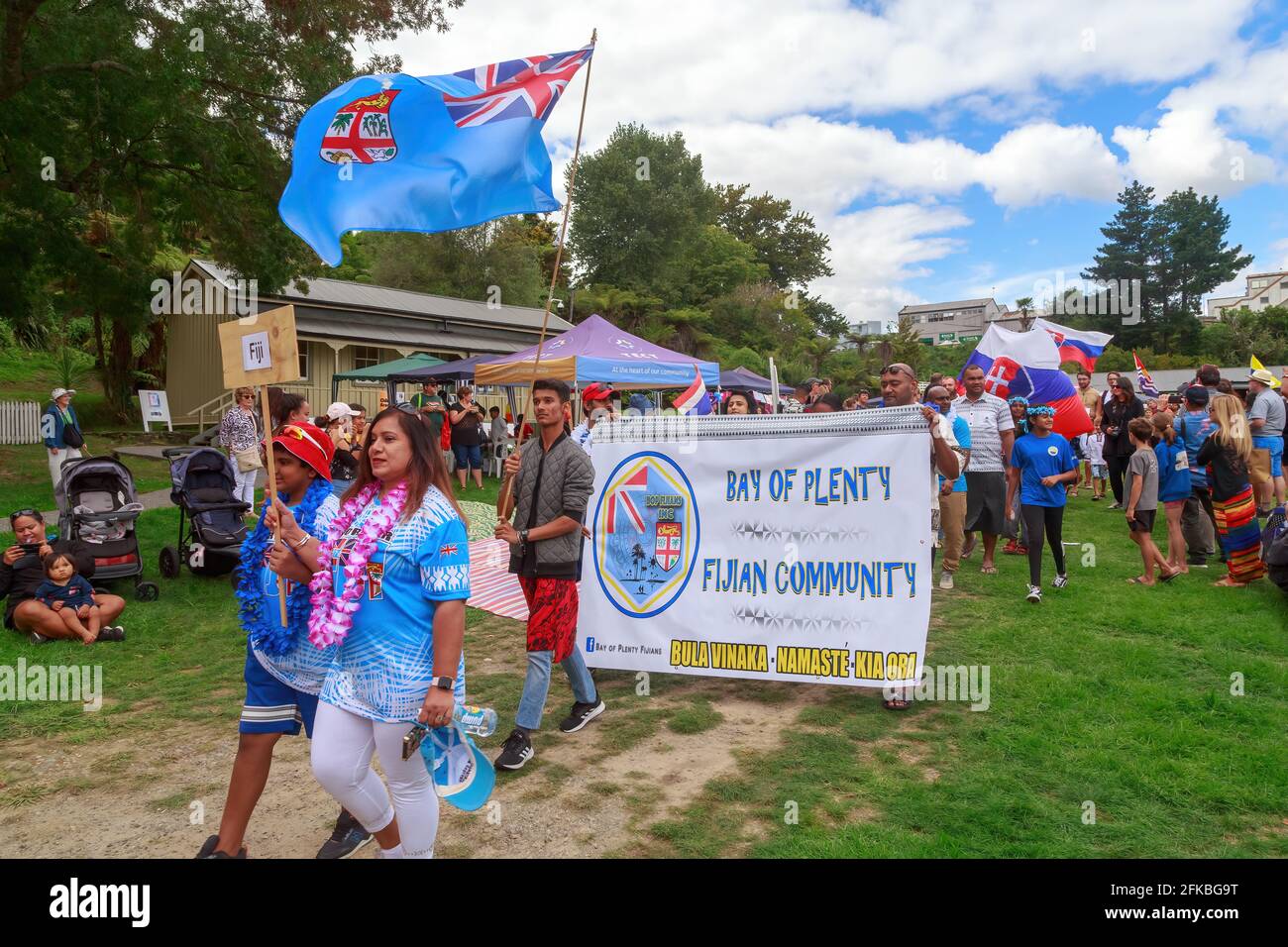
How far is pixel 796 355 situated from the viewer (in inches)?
2135

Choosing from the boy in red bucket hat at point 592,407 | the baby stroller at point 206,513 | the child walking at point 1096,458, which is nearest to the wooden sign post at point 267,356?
the boy in red bucket hat at point 592,407

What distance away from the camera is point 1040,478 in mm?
7461

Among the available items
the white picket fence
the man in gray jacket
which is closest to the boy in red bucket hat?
the man in gray jacket

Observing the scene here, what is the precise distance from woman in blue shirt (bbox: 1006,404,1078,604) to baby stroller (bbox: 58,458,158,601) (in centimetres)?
823

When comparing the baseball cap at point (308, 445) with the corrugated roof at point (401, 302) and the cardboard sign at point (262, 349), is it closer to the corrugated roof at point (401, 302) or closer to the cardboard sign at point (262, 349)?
the cardboard sign at point (262, 349)

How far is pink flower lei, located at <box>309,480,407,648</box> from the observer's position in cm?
293

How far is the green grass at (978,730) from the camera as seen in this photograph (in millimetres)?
3637

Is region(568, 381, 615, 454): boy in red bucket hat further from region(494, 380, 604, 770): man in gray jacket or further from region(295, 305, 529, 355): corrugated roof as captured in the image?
region(295, 305, 529, 355): corrugated roof

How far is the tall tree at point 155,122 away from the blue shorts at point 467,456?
467 cm

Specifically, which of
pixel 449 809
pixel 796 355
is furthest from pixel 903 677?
pixel 796 355

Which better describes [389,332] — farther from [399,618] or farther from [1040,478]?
[399,618]

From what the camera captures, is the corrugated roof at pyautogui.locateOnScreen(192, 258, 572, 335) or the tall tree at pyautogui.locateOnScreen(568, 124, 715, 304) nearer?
the corrugated roof at pyautogui.locateOnScreen(192, 258, 572, 335)

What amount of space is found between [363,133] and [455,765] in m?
3.06

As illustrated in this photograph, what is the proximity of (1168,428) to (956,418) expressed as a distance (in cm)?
211
